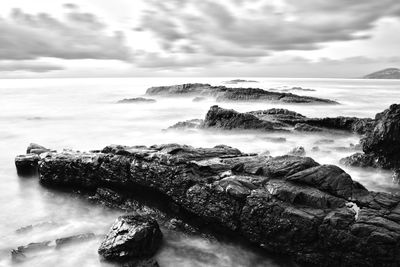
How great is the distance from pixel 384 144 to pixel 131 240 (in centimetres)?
1206

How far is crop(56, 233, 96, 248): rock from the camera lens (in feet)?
31.1

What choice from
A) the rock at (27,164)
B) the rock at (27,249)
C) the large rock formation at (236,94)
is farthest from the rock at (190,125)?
the large rock formation at (236,94)

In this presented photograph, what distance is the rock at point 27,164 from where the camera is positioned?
1522cm

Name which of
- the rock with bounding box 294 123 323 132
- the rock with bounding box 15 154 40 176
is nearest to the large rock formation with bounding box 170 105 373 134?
the rock with bounding box 294 123 323 132

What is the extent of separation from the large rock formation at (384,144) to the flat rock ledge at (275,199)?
6.14 meters

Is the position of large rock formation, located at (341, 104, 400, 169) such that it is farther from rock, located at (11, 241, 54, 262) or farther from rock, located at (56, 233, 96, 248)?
rock, located at (11, 241, 54, 262)

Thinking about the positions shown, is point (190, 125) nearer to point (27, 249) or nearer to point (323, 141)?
point (323, 141)

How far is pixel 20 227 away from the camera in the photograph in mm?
10641

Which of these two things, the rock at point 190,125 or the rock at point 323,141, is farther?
the rock at point 190,125

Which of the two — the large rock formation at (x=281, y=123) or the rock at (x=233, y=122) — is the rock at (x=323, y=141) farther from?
the rock at (x=233, y=122)

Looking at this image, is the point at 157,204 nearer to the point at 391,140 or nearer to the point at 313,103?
the point at 391,140

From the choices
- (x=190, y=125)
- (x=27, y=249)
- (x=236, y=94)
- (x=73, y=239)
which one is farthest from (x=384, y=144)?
(x=236, y=94)

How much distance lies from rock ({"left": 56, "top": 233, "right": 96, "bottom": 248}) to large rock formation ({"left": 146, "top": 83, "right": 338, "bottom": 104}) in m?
42.1

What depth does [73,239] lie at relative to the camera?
31.8 ft
